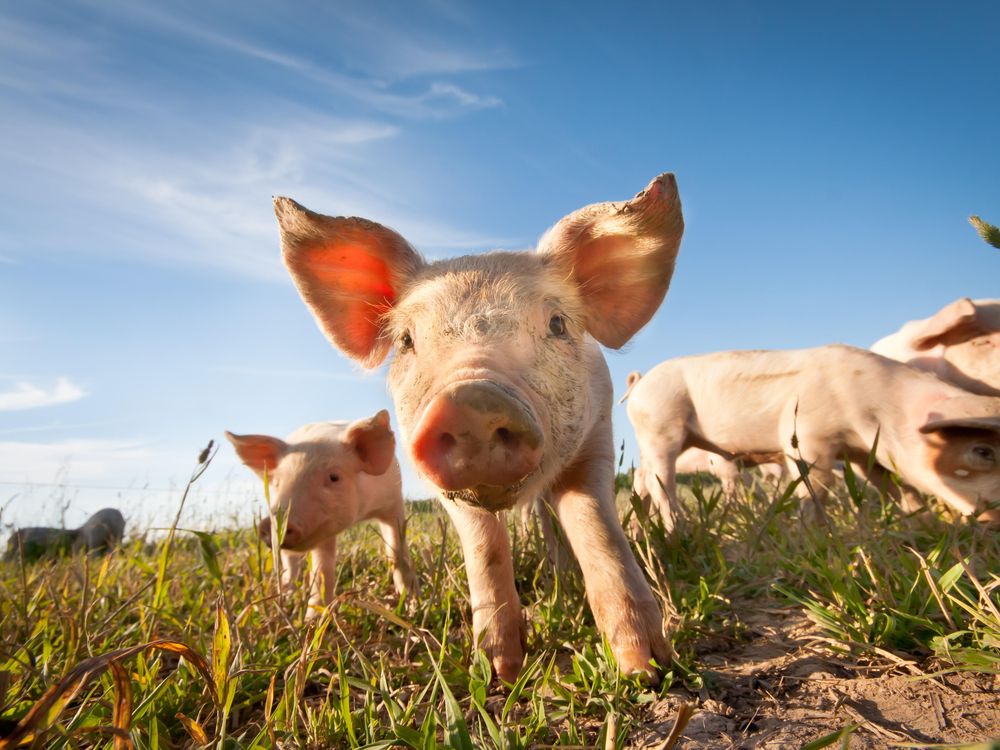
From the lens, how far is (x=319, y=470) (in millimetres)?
4898

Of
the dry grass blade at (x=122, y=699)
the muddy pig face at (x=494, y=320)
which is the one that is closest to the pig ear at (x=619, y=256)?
the muddy pig face at (x=494, y=320)

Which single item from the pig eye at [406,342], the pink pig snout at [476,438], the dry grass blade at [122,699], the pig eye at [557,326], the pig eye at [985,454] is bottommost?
the pig eye at [985,454]

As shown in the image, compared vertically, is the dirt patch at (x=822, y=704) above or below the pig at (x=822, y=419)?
below

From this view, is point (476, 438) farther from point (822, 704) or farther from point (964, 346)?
point (964, 346)

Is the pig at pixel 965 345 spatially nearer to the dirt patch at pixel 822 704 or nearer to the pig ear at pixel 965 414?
the pig ear at pixel 965 414

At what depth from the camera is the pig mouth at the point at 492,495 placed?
2.41 m

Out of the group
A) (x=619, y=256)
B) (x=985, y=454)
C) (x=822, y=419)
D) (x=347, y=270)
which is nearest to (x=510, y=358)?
(x=619, y=256)

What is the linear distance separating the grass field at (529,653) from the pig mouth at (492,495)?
45cm

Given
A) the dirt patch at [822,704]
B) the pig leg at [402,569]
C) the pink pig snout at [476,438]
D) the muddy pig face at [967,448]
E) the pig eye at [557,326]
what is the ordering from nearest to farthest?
the dirt patch at [822,704], the pink pig snout at [476,438], the pig eye at [557,326], the pig leg at [402,569], the muddy pig face at [967,448]

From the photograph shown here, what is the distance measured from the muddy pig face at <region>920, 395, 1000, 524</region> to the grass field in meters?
1.35

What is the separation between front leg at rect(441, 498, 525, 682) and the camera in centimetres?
271

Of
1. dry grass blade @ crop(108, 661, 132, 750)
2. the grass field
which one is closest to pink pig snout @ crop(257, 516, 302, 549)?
the grass field

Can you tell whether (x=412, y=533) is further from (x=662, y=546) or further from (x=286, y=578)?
(x=662, y=546)

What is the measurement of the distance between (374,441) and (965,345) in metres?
5.50
